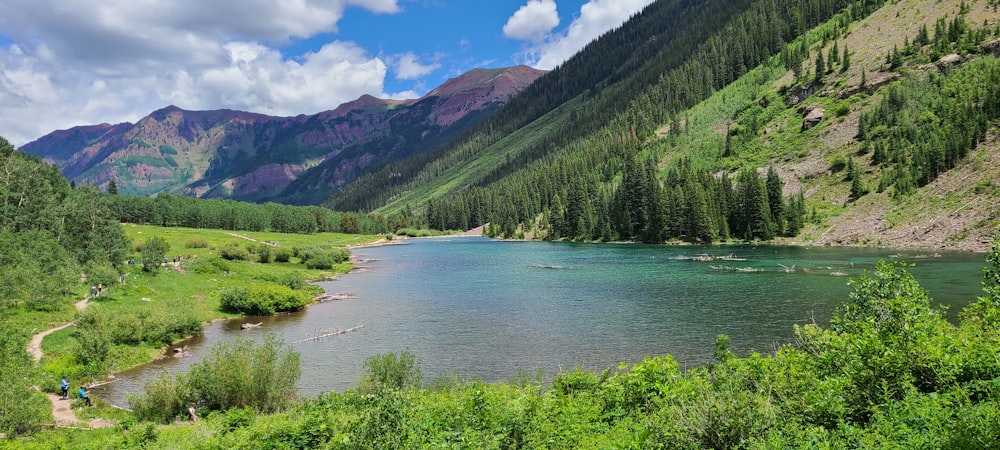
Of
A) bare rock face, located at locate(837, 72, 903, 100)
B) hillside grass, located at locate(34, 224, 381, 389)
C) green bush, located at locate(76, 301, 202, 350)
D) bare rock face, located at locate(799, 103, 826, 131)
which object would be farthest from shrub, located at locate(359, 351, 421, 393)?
bare rock face, located at locate(837, 72, 903, 100)

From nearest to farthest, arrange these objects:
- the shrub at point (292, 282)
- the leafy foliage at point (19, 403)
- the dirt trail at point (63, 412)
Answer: the leafy foliage at point (19, 403) → the dirt trail at point (63, 412) → the shrub at point (292, 282)

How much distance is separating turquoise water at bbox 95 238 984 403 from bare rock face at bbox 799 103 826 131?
248 ft

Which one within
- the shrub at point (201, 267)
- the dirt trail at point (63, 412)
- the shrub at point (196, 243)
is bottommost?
the dirt trail at point (63, 412)

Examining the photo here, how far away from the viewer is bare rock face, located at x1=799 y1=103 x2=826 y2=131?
159 metres

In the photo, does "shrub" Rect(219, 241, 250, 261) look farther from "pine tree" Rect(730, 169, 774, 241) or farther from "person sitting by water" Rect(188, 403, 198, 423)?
"pine tree" Rect(730, 169, 774, 241)

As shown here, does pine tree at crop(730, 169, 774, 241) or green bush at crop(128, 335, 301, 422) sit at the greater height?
pine tree at crop(730, 169, 774, 241)

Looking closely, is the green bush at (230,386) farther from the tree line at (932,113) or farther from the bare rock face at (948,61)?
the bare rock face at (948,61)

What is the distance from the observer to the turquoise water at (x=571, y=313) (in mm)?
43969

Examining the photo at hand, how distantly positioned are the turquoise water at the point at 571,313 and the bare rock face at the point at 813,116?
7567cm

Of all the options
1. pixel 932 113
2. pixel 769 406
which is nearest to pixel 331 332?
pixel 769 406

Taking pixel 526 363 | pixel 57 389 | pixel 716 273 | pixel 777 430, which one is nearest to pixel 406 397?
pixel 777 430

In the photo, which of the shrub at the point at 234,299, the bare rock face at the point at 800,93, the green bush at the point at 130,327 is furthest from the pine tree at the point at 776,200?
the green bush at the point at 130,327

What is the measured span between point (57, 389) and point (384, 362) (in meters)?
26.5

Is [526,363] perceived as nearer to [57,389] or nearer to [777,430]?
[777,430]
